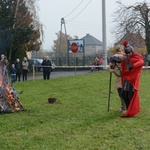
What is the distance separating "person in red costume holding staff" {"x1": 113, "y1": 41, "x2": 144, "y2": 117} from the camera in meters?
8.07

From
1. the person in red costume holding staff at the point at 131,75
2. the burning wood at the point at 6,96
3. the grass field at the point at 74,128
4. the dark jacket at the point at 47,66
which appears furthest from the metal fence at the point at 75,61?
the person in red costume holding staff at the point at 131,75

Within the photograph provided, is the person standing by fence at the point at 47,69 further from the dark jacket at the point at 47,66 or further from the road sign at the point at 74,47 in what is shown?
the road sign at the point at 74,47

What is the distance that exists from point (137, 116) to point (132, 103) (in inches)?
13.2

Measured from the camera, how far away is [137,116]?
321 inches

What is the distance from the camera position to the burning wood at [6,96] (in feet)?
29.3

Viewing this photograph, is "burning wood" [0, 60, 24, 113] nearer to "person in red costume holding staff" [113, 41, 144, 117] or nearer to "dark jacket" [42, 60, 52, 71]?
"person in red costume holding staff" [113, 41, 144, 117]

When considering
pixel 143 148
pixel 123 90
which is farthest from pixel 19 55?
pixel 143 148

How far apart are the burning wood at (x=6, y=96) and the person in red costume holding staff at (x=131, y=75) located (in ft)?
9.35

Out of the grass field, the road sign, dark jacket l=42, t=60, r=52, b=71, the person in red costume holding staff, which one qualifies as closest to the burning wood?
the grass field

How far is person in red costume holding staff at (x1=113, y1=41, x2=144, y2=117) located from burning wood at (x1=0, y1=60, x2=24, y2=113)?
2.85m

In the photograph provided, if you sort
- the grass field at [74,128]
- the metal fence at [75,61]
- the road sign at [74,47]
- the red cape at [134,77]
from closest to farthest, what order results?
the grass field at [74,128] < the red cape at [134,77] < the road sign at [74,47] < the metal fence at [75,61]

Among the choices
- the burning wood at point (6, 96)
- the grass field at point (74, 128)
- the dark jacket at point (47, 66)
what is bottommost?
the grass field at point (74, 128)

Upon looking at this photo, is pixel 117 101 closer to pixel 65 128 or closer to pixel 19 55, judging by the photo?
pixel 65 128

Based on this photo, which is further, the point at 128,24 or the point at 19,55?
the point at 128,24
